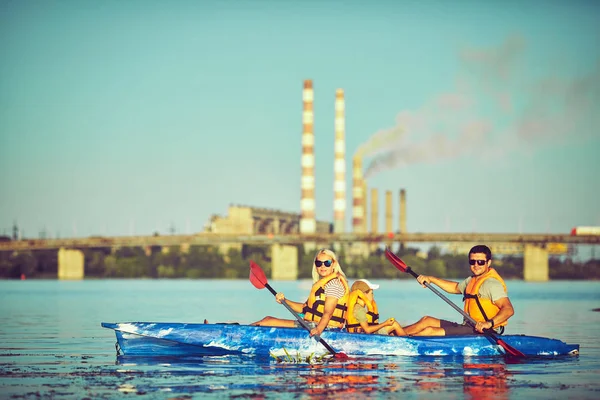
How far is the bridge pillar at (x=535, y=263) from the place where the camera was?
103625 mm

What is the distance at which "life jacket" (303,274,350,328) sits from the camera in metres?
15.4

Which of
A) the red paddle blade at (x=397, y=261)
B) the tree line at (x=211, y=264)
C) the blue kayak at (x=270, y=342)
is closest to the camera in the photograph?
the blue kayak at (x=270, y=342)

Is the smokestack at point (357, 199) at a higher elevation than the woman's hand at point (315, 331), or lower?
higher

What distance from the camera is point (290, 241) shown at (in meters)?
105

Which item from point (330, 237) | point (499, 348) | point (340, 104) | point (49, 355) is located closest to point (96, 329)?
point (49, 355)

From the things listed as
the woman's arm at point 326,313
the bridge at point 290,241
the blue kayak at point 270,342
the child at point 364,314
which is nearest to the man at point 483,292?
the blue kayak at point 270,342

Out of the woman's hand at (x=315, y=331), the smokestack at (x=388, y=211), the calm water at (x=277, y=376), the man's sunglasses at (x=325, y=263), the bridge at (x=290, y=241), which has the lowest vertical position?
the calm water at (x=277, y=376)

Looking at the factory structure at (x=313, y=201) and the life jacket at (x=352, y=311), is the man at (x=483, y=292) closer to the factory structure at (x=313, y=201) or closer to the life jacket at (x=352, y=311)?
the life jacket at (x=352, y=311)

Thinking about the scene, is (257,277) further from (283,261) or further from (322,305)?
(283,261)

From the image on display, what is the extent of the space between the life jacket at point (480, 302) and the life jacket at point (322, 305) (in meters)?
1.78

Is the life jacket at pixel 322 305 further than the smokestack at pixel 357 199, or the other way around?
the smokestack at pixel 357 199

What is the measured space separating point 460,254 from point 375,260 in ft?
45.8

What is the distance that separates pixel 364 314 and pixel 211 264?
111 m

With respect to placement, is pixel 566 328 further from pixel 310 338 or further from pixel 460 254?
pixel 460 254
